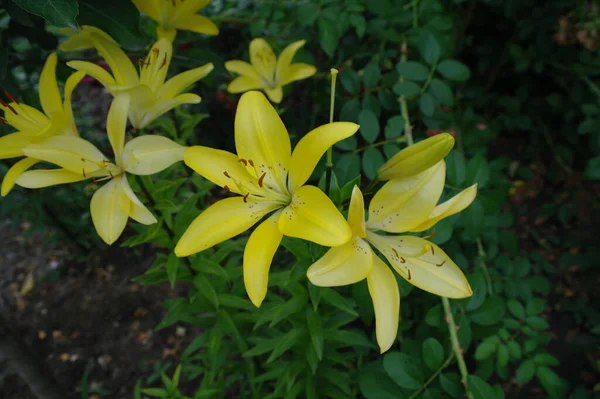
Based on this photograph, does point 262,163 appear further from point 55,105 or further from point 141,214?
point 55,105

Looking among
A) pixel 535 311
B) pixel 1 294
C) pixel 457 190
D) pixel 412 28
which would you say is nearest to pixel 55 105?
pixel 457 190

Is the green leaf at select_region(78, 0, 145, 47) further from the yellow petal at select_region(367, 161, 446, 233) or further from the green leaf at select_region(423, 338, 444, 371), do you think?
the green leaf at select_region(423, 338, 444, 371)

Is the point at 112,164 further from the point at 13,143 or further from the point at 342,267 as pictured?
the point at 342,267

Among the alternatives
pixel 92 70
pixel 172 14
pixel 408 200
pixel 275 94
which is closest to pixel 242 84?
pixel 275 94

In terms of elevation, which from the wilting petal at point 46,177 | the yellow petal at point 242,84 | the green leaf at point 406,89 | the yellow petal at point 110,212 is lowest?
the green leaf at point 406,89

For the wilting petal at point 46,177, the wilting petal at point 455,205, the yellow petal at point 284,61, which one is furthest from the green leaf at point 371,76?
the wilting petal at point 46,177

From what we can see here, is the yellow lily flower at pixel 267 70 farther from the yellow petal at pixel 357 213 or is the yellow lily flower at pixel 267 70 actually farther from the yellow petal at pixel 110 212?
the yellow petal at pixel 357 213
